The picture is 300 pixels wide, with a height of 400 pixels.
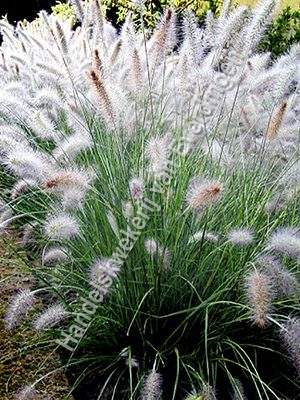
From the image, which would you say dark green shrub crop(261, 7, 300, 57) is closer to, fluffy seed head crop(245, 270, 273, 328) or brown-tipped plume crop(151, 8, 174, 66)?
brown-tipped plume crop(151, 8, 174, 66)

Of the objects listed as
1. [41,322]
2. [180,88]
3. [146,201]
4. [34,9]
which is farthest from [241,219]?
[34,9]

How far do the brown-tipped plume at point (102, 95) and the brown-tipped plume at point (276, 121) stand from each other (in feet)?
1.69

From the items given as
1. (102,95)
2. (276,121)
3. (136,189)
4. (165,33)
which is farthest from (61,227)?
(165,33)

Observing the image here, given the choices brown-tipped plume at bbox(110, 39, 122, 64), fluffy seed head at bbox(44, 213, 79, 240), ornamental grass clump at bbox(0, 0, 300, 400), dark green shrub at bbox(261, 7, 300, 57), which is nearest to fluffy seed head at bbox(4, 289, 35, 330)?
ornamental grass clump at bbox(0, 0, 300, 400)

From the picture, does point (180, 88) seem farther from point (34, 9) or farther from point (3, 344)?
point (34, 9)

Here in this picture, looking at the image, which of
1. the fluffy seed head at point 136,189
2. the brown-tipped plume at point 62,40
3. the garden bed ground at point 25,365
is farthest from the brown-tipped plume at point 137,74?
the garden bed ground at point 25,365

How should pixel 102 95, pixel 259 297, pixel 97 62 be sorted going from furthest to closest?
pixel 97 62 → pixel 102 95 → pixel 259 297

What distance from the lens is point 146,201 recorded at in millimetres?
2256

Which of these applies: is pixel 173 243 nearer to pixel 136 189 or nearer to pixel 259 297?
pixel 136 189

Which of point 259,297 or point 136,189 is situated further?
point 136,189

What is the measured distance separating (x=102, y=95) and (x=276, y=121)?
571 millimetres

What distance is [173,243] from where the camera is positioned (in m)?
2.27

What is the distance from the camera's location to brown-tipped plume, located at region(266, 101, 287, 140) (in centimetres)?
211

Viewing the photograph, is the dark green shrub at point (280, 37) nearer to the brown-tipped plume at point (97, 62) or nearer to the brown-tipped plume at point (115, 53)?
the brown-tipped plume at point (115, 53)
